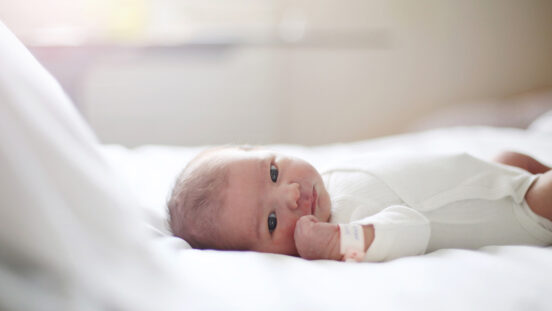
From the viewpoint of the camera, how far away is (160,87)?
2.78m

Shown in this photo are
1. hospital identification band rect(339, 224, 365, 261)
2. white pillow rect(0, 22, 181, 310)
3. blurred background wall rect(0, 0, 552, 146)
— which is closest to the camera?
white pillow rect(0, 22, 181, 310)

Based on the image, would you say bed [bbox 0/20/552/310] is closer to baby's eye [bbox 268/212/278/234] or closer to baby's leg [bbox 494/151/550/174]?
baby's eye [bbox 268/212/278/234]

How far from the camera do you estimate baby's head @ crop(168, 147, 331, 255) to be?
0.76 meters

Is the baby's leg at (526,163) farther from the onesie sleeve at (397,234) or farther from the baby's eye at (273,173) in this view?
the baby's eye at (273,173)

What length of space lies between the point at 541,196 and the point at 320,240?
1.40 ft

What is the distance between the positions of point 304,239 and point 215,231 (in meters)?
0.14

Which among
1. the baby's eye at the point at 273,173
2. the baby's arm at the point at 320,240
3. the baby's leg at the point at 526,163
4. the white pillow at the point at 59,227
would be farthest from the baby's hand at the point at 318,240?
the baby's leg at the point at 526,163

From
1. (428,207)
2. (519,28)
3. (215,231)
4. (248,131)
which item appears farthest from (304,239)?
(519,28)

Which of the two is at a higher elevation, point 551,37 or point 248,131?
point 551,37

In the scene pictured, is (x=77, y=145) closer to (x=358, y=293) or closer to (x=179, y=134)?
(x=358, y=293)

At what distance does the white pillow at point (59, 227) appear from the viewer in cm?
35

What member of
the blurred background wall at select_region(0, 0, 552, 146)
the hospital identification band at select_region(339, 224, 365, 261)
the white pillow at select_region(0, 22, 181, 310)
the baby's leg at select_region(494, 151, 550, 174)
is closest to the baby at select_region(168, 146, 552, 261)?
the hospital identification band at select_region(339, 224, 365, 261)

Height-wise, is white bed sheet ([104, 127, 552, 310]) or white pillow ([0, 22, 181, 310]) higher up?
white pillow ([0, 22, 181, 310])

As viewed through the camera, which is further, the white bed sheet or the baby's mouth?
the baby's mouth
